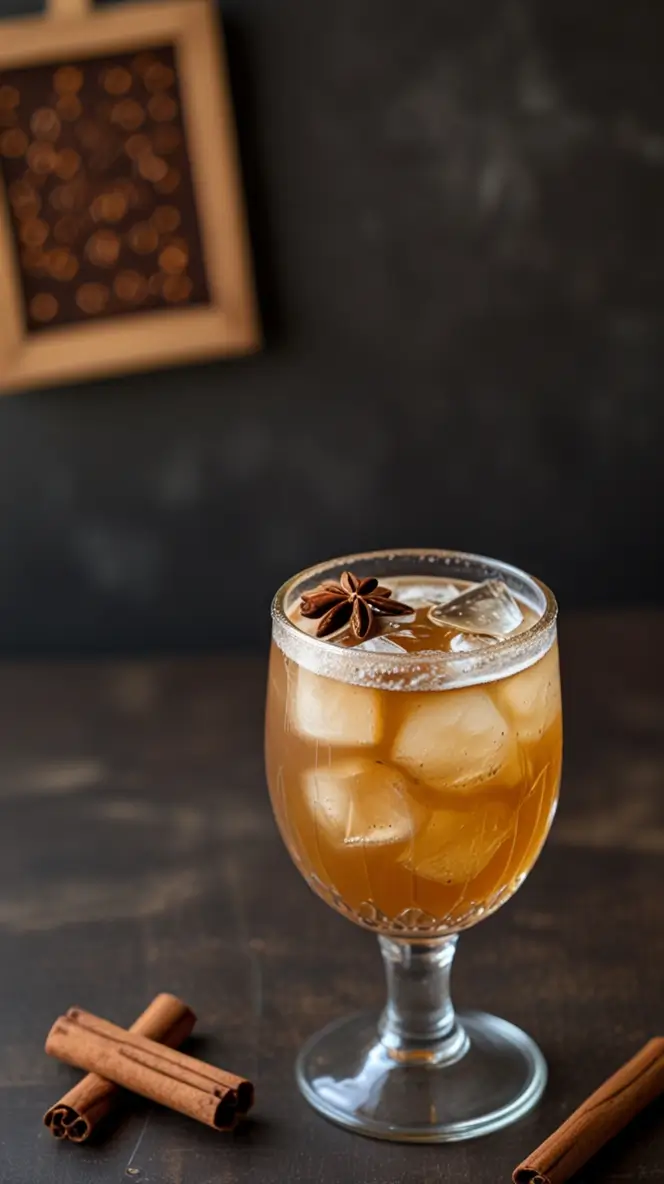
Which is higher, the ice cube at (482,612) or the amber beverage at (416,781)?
the ice cube at (482,612)

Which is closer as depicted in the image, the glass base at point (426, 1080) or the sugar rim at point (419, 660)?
the sugar rim at point (419, 660)

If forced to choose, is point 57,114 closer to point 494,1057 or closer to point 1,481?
point 1,481

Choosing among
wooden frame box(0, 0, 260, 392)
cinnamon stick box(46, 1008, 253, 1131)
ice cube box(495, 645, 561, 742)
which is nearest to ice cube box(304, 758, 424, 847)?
ice cube box(495, 645, 561, 742)

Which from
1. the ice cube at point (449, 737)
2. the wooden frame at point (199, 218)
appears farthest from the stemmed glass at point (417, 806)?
the wooden frame at point (199, 218)

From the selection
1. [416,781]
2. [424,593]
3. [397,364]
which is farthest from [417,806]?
[397,364]

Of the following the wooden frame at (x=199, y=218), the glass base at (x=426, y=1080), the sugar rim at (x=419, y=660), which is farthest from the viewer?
the wooden frame at (x=199, y=218)

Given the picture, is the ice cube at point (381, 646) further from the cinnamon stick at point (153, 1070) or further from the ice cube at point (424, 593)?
the cinnamon stick at point (153, 1070)

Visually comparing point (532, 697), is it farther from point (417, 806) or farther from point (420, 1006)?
point (420, 1006)
